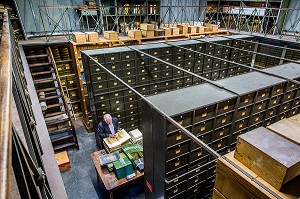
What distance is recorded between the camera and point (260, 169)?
1.30 m

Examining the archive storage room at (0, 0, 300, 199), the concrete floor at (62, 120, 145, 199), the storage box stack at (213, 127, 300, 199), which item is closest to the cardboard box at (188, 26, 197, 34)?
the archive storage room at (0, 0, 300, 199)

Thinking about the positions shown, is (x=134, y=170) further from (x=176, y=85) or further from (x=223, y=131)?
(x=176, y=85)

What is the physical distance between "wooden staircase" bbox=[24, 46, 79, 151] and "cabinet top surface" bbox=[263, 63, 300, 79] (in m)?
4.89

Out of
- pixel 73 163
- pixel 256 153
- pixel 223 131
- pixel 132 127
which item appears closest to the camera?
pixel 256 153

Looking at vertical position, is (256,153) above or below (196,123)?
above

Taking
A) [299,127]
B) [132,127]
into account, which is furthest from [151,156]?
[132,127]

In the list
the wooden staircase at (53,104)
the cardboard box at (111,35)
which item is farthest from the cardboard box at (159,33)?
the wooden staircase at (53,104)

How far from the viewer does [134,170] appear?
13.1 ft

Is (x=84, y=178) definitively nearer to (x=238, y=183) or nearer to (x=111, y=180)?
(x=111, y=180)

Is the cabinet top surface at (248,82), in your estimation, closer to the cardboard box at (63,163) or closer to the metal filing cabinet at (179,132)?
the metal filing cabinet at (179,132)

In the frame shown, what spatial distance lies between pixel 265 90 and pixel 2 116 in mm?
4065

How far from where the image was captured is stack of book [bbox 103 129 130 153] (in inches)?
168

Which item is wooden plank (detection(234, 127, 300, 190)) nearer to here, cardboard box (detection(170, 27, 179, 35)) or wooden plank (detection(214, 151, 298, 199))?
wooden plank (detection(214, 151, 298, 199))

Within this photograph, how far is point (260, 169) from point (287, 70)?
3.97m
